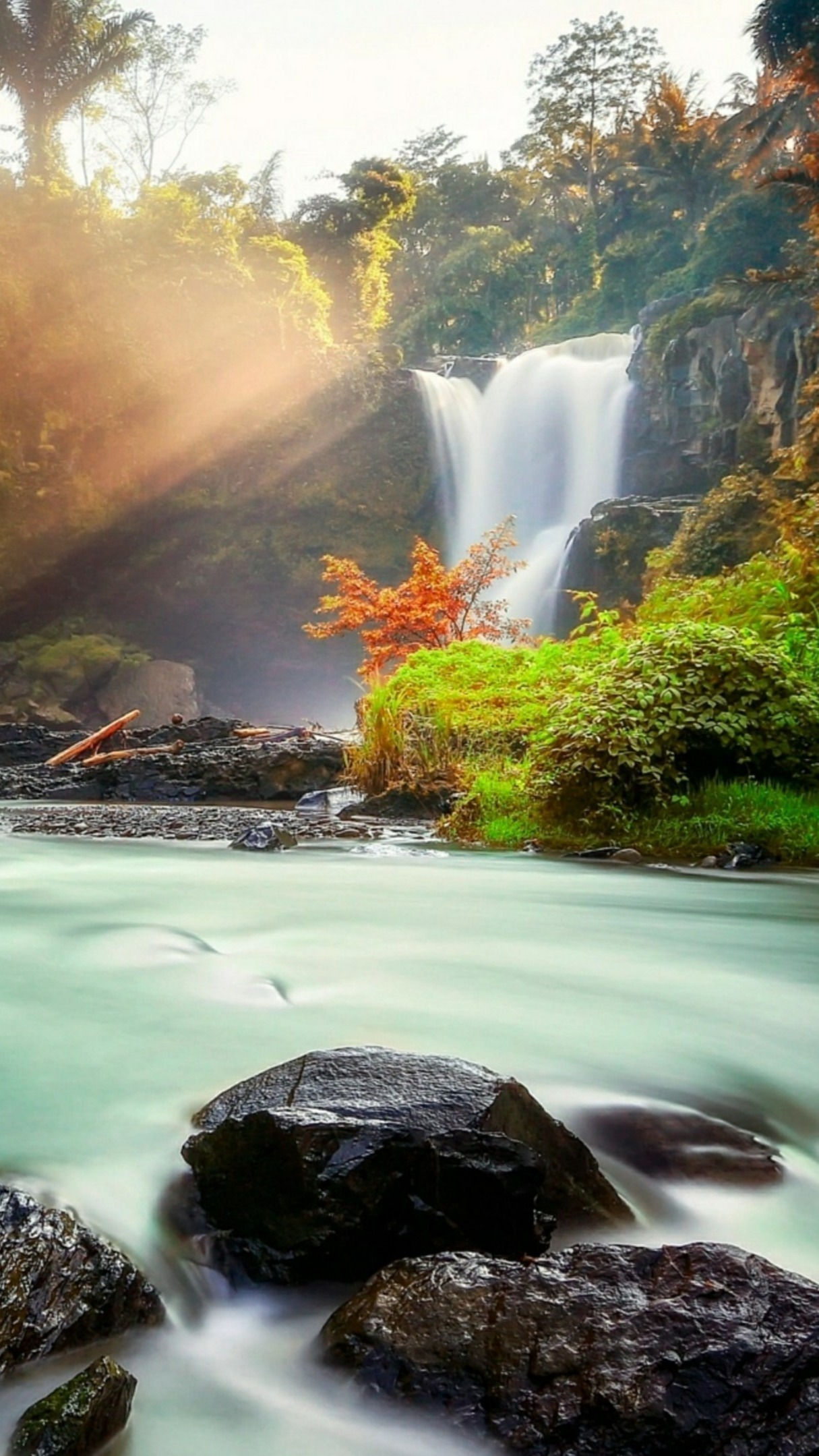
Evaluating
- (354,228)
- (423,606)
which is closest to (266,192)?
(354,228)

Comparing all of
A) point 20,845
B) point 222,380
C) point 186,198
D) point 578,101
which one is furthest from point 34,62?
point 20,845

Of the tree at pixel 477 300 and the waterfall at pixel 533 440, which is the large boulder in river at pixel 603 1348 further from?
the tree at pixel 477 300

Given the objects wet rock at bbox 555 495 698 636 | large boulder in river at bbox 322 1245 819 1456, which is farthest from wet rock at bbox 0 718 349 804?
wet rock at bbox 555 495 698 636

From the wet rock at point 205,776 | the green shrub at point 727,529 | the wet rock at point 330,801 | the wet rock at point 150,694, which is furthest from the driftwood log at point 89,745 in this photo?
the wet rock at point 150,694

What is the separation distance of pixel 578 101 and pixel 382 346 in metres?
17.7

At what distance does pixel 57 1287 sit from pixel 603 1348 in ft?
2.71

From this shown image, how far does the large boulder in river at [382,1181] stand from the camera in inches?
69.3

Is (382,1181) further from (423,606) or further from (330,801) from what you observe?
(423,606)

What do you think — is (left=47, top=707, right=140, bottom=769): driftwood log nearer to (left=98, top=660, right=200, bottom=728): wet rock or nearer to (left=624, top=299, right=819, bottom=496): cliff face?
(left=98, top=660, right=200, bottom=728): wet rock

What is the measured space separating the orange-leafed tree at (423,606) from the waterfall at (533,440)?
31.3 feet

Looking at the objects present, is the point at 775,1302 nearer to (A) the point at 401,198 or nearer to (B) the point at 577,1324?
(B) the point at 577,1324

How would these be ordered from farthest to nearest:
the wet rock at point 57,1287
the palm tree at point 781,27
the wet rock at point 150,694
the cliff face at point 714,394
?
the wet rock at point 150,694
the cliff face at point 714,394
the palm tree at point 781,27
the wet rock at point 57,1287

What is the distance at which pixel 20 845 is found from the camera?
798 centimetres

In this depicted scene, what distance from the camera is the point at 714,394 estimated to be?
81.6ft
